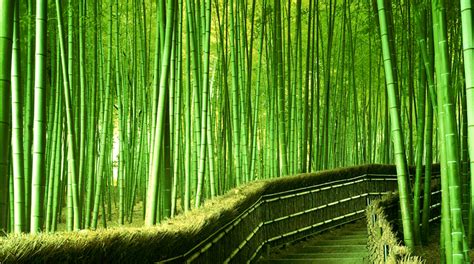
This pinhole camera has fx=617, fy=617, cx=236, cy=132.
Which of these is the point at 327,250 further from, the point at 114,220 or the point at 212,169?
the point at 114,220

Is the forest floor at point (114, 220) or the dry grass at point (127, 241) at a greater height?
the dry grass at point (127, 241)

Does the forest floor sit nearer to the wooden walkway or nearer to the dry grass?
the wooden walkway

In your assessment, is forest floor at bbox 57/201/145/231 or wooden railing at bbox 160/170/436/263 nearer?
wooden railing at bbox 160/170/436/263

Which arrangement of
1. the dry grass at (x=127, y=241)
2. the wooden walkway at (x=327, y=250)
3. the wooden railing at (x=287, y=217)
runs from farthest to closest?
Answer: 1. the wooden walkway at (x=327, y=250)
2. the wooden railing at (x=287, y=217)
3. the dry grass at (x=127, y=241)

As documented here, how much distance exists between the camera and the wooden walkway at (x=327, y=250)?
502 centimetres

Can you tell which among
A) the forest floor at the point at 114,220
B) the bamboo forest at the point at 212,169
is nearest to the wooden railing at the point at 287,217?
the bamboo forest at the point at 212,169

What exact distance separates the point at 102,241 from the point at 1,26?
87 cm

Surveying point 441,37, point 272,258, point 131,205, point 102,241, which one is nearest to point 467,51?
point 441,37

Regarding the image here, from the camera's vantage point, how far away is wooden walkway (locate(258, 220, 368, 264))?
16.5 ft

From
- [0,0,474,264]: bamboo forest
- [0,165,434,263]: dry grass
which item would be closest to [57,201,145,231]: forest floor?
[0,0,474,264]: bamboo forest

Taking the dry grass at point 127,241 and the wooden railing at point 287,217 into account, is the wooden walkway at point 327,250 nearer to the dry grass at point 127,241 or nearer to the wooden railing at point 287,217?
the wooden railing at point 287,217

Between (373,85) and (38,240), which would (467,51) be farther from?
(373,85)

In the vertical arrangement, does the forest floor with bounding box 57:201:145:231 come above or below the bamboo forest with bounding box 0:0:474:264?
below

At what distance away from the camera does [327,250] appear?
5.70 metres
